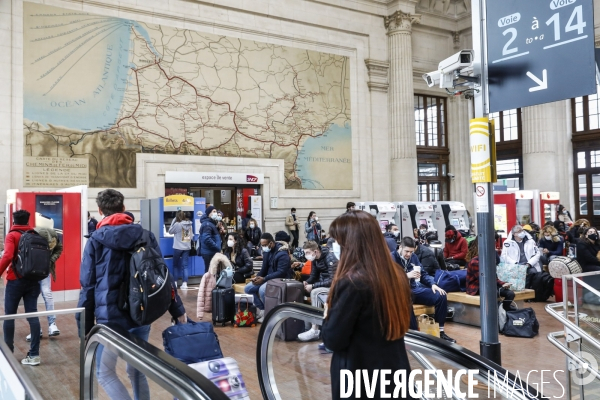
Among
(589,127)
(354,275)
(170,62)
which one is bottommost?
(354,275)

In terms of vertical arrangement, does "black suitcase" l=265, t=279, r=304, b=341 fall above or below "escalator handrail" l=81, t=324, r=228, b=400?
below

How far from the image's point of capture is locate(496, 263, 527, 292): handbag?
24.9 feet

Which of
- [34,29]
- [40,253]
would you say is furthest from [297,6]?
[40,253]

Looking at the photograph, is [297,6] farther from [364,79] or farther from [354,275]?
[354,275]

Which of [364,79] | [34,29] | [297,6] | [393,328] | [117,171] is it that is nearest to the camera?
[393,328]

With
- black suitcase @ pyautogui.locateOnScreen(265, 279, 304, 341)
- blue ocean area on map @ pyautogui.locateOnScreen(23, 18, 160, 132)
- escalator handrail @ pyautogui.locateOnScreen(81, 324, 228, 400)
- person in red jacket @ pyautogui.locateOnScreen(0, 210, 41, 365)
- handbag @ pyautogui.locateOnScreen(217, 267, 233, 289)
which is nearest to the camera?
escalator handrail @ pyautogui.locateOnScreen(81, 324, 228, 400)

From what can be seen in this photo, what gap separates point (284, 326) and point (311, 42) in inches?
608

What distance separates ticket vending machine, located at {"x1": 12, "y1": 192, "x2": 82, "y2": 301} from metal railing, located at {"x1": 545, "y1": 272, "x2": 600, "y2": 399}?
818cm

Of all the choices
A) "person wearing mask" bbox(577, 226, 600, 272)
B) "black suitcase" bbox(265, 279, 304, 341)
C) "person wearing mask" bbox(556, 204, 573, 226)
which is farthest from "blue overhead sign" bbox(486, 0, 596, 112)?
"person wearing mask" bbox(556, 204, 573, 226)

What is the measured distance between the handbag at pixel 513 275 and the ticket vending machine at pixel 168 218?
7.01 metres

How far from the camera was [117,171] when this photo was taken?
1455 centimetres

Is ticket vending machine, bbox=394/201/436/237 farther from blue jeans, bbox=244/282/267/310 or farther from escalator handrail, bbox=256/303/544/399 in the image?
escalator handrail, bbox=256/303/544/399

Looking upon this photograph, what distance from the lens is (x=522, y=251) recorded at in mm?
9695

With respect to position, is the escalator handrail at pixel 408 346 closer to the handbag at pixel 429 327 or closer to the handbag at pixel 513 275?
the handbag at pixel 429 327
